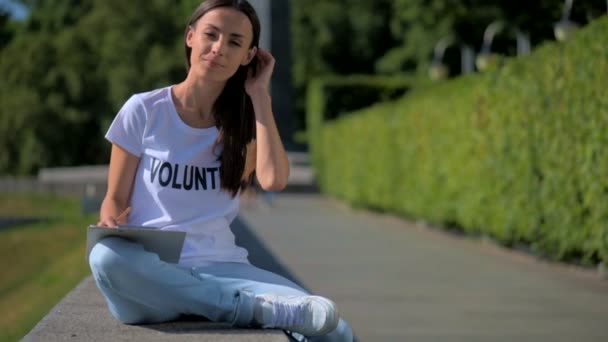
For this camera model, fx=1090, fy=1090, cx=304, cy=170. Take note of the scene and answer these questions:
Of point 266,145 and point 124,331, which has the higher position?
point 266,145

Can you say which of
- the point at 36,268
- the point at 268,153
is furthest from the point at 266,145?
the point at 36,268

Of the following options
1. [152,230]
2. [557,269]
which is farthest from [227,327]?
[557,269]

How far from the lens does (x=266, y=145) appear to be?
3.94 m

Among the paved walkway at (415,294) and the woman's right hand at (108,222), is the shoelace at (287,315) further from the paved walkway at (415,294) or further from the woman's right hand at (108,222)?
the woman's right hand at (108,222)

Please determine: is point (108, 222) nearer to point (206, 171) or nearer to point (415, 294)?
point (206, 171)

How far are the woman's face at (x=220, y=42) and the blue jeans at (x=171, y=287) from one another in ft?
Result: 2.30

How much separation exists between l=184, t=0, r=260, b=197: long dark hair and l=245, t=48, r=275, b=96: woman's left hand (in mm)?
25

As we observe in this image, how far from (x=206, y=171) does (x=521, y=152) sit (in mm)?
8378

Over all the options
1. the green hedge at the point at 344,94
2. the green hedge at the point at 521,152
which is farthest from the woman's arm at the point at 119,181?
the green hedge at the point at 344,94

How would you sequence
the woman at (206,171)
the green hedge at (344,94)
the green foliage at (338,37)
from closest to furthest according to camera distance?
the woman at (206,171)
the green hedge at (344,94)
the green foliage at (338,37)

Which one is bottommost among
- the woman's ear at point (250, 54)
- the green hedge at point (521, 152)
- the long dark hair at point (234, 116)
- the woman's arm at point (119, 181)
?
the green hedge at point (521, 152)

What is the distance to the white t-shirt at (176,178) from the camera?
152 inches

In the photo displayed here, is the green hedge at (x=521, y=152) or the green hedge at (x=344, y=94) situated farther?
the green hedge at (x=344, y=94)

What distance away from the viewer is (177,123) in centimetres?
395
